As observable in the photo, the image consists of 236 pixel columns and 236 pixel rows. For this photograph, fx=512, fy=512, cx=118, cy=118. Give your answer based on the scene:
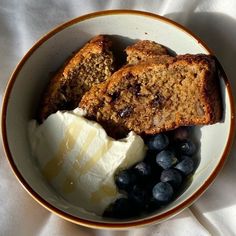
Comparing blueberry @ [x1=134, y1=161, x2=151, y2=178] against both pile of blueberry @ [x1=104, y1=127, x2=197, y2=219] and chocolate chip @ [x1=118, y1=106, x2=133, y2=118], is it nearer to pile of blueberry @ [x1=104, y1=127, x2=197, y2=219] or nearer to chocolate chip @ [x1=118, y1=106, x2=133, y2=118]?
pile of blueberry @ [x1=104, y1=127, x2=197, y2=219]

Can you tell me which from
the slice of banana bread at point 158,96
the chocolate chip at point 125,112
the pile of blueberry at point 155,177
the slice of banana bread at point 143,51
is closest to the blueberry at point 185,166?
the pile of blueberry at point 155,177

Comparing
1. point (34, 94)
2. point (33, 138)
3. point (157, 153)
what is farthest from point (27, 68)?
point (157, 153)

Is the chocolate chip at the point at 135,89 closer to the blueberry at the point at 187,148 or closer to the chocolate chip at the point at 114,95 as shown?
the chocolate chip at the point at 114,95

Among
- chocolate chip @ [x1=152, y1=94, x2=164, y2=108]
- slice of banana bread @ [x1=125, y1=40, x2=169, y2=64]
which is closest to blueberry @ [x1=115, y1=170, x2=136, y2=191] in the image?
chocolate chip @ [x1=152, y1=94, x2=164, y2=108]

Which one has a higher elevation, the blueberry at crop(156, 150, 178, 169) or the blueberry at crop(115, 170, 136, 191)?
the blueberry at crop(156, 150, 178, 169)

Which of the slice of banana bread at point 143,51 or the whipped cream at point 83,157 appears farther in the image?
the slice of banana bread at point 143,51

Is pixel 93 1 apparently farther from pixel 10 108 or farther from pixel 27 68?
pixel 10 108
